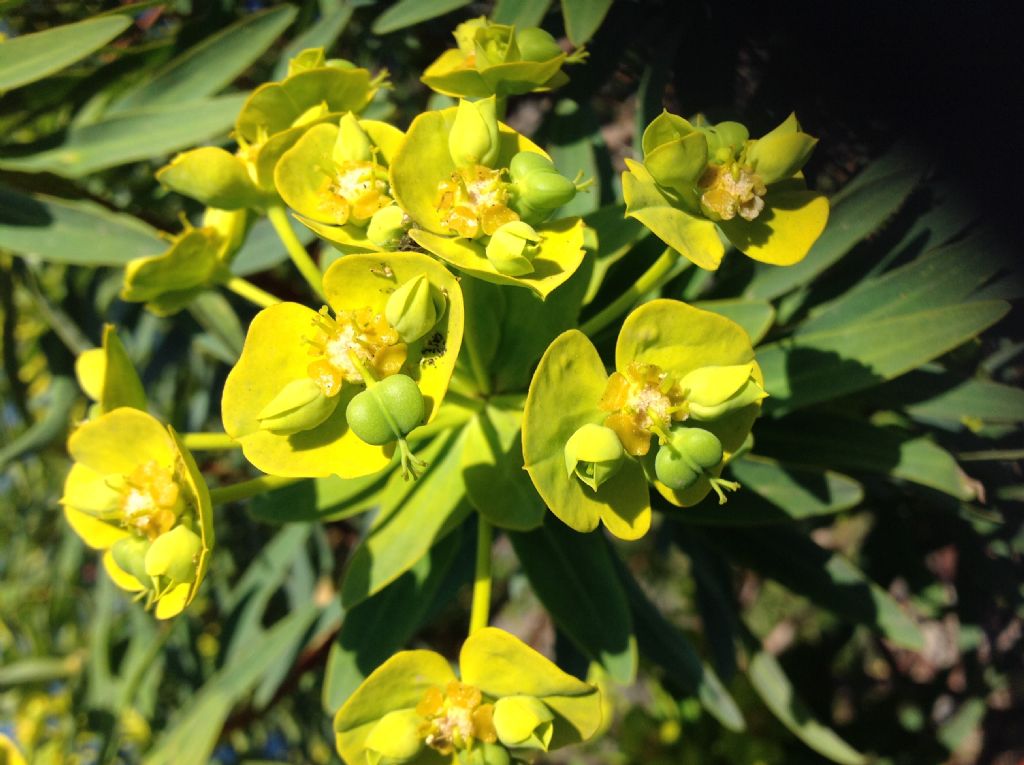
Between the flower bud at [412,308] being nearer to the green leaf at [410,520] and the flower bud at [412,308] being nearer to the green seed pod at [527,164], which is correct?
the green seed pod at [527,164]

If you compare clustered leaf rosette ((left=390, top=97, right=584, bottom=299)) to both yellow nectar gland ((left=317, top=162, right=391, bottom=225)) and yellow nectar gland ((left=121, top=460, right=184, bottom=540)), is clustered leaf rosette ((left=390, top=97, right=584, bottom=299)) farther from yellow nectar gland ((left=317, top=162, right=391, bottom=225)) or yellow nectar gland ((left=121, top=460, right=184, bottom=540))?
yellow nectar gland ((left=121, top=460, right=184, bottom=540))

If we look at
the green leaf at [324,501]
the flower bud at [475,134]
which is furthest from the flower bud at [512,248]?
the green leaf at [324,501]

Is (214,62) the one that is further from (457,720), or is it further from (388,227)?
(457,720)

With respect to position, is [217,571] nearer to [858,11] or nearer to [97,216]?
[97,216]

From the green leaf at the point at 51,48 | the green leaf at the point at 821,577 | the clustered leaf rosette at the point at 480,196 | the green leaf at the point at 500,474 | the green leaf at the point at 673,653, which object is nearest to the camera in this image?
the clustered leaf rosette at the point at 480,196

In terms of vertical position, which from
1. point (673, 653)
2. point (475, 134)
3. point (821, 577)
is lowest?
point (673, 653)

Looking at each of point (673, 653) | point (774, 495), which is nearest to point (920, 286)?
point (774, 495)
